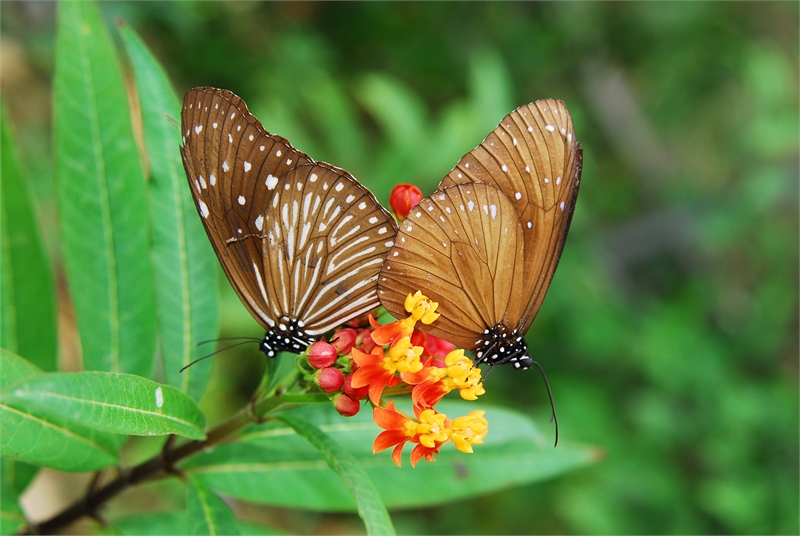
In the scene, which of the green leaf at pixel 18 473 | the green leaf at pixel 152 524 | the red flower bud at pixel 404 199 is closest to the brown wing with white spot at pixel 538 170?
the red flower bud at pixel 404 199

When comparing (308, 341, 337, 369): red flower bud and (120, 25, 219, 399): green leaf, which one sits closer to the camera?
(308, 341, 337, 369): red flower bud

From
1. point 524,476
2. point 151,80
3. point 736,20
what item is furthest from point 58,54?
point 736,20

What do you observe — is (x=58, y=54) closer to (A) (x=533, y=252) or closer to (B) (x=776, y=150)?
(A) (x=533, y=252)

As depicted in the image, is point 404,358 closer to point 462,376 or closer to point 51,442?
point 462,376

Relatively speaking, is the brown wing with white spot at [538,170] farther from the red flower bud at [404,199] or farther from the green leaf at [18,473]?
the green leaf at [18,473]

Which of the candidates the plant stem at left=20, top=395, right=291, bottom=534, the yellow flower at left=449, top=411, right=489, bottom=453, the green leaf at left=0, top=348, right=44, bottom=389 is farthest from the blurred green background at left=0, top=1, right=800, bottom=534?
the yellow flower at left=449, top=411, right=489, bottom=453

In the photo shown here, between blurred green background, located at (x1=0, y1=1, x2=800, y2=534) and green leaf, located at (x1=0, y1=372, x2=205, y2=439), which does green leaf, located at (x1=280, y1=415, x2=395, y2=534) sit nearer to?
green leaf, located at (x1=0, y1=372, x2=205, y2=439)
